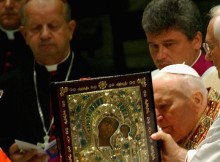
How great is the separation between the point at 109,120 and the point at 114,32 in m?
2.26

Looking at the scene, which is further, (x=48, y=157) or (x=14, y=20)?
(x=14, y=20)

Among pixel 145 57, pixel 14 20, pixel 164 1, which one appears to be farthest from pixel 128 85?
pixel 145 57

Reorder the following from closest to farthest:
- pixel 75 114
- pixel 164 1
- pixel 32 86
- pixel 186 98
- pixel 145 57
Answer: pixel 75 114, pixel 186 98, pixel 164 1, pixel 32 86, pixel 145 57

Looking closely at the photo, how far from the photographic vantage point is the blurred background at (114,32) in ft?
14.1

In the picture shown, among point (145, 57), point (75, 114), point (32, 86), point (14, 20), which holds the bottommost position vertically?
point (145, 57)

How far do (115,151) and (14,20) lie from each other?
172 cm

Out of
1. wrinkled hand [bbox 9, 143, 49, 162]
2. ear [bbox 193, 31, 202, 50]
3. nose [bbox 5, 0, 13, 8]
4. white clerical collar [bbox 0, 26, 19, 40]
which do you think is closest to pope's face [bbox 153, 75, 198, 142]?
wrinkled hand [bbox 9, 143, 49, 162]

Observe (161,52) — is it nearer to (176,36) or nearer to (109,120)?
(176,36)

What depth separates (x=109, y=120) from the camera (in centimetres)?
209

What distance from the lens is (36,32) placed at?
10.5 feet

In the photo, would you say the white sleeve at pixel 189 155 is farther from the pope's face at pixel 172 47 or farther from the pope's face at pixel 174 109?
the pope's face at pixel 172 47

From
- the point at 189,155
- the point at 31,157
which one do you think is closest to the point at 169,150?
the point at 189,155

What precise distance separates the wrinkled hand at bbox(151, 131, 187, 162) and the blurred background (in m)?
2.04

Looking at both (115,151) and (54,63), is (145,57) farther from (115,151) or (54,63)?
(115,151)
